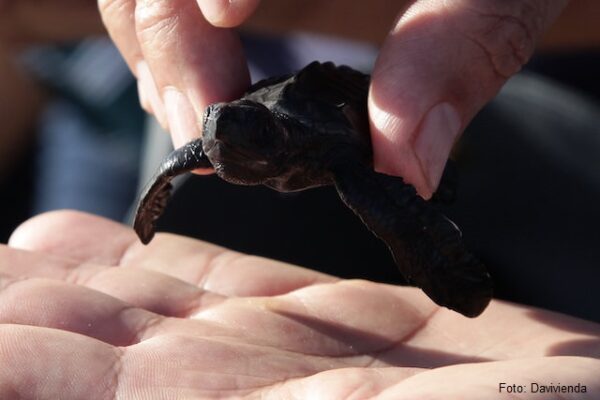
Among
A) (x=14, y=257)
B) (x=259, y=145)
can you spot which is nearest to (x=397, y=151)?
(x=259, y=145)

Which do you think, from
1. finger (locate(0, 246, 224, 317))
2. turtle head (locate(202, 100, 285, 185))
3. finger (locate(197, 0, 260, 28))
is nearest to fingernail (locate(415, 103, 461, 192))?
turtle head (locate(202, 100, 285, 185))

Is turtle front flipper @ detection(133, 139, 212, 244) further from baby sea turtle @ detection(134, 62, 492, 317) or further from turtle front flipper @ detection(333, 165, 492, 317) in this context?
turtle front flipper @ detection(333, 165, 492, 317)

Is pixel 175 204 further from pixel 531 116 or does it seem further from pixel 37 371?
pixel 37 371

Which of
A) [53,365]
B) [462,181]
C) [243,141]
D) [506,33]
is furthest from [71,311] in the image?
[462,181]

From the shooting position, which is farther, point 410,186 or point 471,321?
point 471,321

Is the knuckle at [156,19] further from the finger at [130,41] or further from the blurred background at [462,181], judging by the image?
the blurred background at [462,181]

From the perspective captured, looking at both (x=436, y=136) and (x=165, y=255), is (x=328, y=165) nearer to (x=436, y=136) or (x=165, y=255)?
(x=436, y=136)
